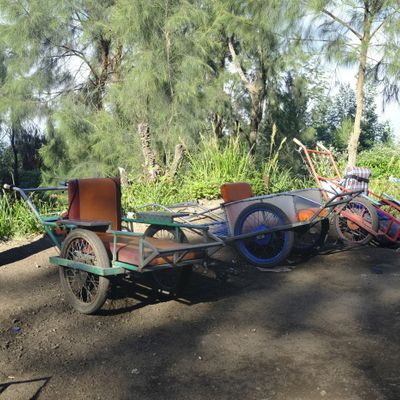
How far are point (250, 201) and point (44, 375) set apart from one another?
2992 millimetres

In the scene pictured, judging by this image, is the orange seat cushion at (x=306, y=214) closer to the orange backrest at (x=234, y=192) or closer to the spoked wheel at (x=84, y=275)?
the orange backrest at (x=234, y=192)

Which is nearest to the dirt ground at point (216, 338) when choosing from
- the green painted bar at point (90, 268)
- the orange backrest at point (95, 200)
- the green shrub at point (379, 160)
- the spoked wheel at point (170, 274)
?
the spoked wheel at point (170, 274)

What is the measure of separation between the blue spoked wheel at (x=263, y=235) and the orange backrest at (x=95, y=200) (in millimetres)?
1365

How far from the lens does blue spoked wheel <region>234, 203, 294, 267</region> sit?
560cm

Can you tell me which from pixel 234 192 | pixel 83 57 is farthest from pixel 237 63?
pixel 234 192

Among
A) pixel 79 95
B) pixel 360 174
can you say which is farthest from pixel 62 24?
pixel 360 174

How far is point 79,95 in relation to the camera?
60.6ft

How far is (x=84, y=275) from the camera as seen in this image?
438cm

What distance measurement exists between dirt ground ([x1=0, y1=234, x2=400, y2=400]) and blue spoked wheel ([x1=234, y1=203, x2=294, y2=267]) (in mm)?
205

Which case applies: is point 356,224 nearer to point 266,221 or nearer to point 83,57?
point 266,221

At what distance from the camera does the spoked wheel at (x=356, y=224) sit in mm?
6270

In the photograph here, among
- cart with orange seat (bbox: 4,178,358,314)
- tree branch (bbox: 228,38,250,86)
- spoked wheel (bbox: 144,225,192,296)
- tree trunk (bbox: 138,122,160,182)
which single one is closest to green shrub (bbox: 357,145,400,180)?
tree branch (bbox: 228,38,250,86)

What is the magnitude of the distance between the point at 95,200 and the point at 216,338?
1919 millimetres

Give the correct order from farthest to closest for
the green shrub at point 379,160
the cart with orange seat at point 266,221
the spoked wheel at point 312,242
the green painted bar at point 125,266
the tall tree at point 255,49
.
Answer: the green shrub at point 379,160 < the tall tree at point 255,49 < the spoked wheel at point 312,242 < the cart with orange seat at point 266,221 < the green painted bar at point 125,266
